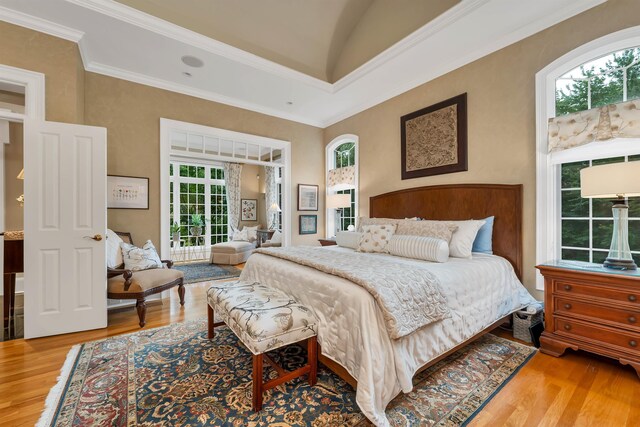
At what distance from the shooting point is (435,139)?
11.6ft

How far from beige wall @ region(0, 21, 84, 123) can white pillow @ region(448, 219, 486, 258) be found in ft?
13.7

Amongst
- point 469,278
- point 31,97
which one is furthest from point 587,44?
point 31,97

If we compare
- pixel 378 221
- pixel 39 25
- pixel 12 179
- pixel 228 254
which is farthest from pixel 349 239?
pixel 12 179

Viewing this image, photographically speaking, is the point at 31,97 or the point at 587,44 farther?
the point at 31,97

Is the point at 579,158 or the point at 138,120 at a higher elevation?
the point at 138,120

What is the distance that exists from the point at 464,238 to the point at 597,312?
102cm

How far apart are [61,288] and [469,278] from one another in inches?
147

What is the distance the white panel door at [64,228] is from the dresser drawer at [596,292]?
419 cm

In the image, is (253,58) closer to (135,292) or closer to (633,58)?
→ (135,292)

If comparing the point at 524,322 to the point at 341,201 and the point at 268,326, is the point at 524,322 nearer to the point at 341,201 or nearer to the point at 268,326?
the point at 268,326

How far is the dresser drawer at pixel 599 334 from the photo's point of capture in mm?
1827

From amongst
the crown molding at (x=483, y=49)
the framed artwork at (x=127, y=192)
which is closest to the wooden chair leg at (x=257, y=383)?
the framed artwork at (x=127, y=192)

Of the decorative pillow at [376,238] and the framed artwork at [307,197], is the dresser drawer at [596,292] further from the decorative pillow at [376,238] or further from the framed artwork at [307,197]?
the framed artwork at [307,197]

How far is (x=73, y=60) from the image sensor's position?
2.89 m
